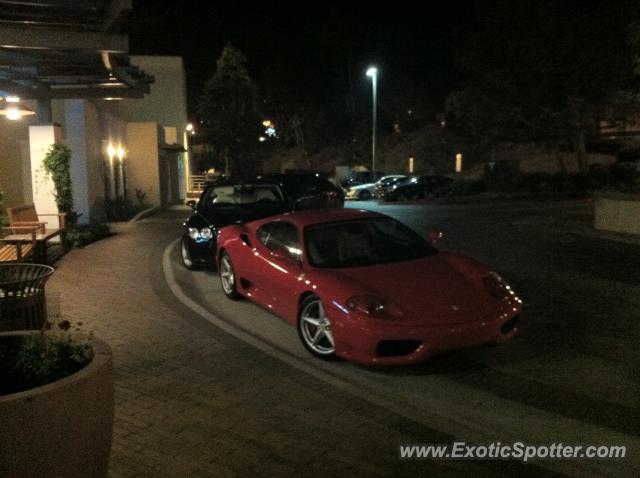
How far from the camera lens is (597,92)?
2941cm

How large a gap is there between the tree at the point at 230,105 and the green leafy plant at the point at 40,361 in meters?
47.2

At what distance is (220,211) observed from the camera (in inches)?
444

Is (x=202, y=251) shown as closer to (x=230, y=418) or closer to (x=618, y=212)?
(x=230, y=418)

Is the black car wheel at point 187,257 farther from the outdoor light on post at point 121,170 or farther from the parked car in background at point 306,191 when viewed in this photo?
the outdoor light on post at point 121,170

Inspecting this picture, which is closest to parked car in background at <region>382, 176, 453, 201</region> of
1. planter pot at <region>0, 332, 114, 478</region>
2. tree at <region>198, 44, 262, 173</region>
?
tree at <region>198, 44, 262, 173</region>

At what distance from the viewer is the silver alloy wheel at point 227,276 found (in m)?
8.70

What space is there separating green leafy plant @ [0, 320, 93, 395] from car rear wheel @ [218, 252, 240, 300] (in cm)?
479

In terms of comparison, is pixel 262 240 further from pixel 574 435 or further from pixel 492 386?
pixel 574 435

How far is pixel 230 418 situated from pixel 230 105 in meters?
47.1

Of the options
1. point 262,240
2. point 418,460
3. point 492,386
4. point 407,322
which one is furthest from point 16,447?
point 262,240

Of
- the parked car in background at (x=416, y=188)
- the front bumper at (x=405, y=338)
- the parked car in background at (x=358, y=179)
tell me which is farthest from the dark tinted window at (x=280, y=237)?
the parked car in background at (x=358, y=179)

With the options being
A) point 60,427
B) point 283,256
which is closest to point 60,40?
point 283,256

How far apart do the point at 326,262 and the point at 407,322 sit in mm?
1430

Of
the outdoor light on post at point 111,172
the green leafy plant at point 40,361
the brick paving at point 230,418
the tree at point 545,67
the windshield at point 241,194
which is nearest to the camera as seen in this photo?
the green leafy plant at point 40,361
